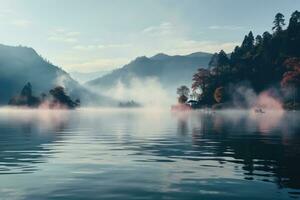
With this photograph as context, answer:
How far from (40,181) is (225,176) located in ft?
35.0

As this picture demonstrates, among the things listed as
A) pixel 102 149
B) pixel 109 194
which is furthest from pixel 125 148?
pixel 109 194

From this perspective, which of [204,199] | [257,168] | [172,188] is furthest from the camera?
[257,168]

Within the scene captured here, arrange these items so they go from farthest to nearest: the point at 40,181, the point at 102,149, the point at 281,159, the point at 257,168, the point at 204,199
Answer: the point at 102,149
the point at 281,159
the point at 257,168
the point at 40,181
the point at 204,199

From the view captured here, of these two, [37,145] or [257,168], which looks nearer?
[257,168]

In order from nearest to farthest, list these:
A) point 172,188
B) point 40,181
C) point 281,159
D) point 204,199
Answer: point 204,199
point 172,188
point 40,181
point 281,159

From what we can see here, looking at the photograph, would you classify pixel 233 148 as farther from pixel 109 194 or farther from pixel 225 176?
pixel 109 194

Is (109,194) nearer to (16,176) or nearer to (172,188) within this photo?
(172,188)

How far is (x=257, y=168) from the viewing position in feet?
98.7

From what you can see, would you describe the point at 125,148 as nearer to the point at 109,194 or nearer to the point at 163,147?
the point at 163,147

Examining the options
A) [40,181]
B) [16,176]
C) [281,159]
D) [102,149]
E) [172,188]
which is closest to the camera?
[172,188]

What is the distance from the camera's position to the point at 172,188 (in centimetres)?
2338

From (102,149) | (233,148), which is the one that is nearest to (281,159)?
(233,148)

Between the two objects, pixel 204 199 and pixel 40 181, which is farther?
pixel 40 181

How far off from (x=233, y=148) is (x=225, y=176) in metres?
17.3
